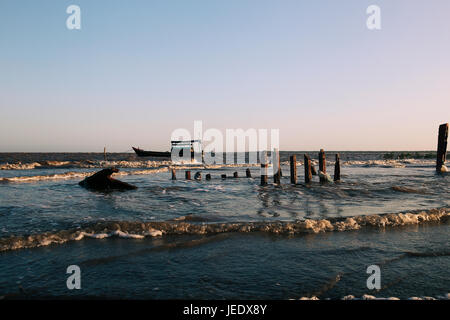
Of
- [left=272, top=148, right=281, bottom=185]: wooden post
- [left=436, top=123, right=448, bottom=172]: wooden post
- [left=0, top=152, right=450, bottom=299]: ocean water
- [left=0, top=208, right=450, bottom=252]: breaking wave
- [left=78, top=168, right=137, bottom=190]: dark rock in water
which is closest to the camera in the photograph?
[left=0, top=152, right=450, bottom=299]: ocean water

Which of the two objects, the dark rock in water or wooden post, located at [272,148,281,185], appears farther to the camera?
wooden post, located at [272,148,281,185]

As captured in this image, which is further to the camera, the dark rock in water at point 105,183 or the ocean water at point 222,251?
the dark rock in water at point 105,183

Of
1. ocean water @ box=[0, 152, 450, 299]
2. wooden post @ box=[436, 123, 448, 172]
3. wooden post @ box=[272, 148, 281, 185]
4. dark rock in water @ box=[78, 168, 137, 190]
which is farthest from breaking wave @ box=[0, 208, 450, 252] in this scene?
wooden post @ box=[436, 123, 448, 172]

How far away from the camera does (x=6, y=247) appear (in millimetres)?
6316

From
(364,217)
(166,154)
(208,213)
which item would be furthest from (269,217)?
(166,154)

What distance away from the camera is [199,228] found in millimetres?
7863

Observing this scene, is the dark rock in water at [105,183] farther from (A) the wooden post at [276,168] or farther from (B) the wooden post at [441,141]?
(B) the wooden post at [441,141]

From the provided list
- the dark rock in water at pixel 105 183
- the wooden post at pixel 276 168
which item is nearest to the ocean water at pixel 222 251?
the dark rock in water at pixel 105 183

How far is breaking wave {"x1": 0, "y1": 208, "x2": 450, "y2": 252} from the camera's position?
6988 millimetres

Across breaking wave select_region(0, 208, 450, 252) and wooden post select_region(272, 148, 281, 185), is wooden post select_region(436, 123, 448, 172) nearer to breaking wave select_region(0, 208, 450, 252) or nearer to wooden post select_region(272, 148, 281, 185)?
wooden post select_region(272, 148, 281, 185)

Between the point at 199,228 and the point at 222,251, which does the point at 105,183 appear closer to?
the point at 199,228

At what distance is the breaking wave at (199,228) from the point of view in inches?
275

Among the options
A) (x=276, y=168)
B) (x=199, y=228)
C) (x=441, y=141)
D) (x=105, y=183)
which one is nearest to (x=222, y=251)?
(x=199, y=228)
